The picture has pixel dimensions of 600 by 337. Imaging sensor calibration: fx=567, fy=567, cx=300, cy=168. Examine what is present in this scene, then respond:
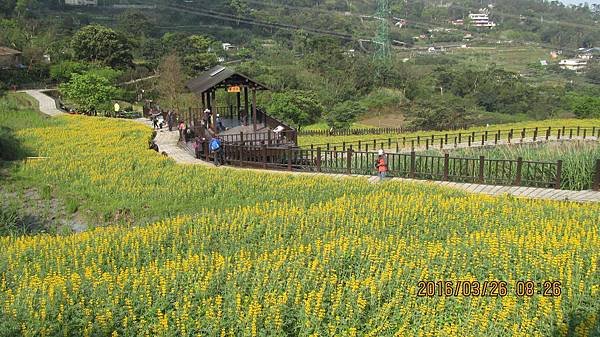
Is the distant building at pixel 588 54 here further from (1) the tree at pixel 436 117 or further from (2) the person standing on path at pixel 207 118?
(2) the person standing on path at pixel 207 118

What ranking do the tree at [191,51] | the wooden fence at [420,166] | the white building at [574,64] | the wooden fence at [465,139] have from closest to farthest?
the wooden fence at [420,166] → the wooden fence at [465,139] → the tree at [191,51] → the white building at [574,64]

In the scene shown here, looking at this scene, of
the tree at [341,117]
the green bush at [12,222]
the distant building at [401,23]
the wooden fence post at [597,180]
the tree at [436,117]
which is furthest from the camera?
the distant building at [401,23]

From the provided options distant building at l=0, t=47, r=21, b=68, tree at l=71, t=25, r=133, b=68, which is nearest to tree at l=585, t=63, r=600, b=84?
tree at l=71, t=25, r=133, b=68

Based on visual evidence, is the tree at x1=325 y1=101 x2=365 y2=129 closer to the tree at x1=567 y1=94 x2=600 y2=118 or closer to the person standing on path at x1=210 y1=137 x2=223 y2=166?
the tree at x1=567 y1=94 x2=600 y2=118

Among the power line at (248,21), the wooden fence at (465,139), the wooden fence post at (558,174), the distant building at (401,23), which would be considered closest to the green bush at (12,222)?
the wooden fence post at (558,174)

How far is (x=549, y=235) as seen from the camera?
9477 mm

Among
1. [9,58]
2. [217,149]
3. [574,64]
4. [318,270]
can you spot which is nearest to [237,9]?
[574,64]

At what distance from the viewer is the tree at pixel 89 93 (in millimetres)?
37031

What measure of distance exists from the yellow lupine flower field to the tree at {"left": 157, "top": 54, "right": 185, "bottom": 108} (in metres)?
29.9

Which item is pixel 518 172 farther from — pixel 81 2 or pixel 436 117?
pixel 81 2

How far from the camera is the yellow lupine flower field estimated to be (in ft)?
21.7

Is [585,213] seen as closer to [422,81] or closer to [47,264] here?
[47,264]

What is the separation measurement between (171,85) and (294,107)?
10.8 meters

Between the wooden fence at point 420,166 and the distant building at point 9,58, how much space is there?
4011 centimetres
